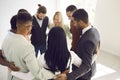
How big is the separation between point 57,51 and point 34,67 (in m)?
0.25

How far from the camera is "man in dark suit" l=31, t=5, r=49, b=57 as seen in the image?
319 centimetres

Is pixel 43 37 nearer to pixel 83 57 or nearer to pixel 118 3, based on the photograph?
pixel 83 57

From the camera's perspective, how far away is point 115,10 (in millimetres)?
4375

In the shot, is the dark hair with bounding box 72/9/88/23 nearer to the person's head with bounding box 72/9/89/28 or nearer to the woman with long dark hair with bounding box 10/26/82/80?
the person's head with bounding box 72/9/89/28

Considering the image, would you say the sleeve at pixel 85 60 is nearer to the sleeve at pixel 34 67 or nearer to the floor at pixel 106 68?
the sleeve at pixel 34 67

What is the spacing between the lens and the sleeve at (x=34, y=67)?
6.05ft

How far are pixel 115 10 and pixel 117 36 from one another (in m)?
0.57

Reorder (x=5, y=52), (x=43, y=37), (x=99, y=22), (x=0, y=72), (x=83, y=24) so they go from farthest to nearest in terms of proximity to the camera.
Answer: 1. (x=99, y=22)
2. (x=0, y=72)
3. (x=43, y=37)
4. (x=83, y=24)
5. (x=5, y=52)

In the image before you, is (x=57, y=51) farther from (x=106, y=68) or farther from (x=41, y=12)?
(x=106, y=68)

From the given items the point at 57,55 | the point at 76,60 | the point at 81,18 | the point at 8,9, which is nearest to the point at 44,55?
the point at 57,55

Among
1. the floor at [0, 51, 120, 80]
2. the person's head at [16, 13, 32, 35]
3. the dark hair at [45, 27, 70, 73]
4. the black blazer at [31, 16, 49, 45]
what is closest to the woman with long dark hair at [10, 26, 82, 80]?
the dark hair at [45, 27, 70, 73]

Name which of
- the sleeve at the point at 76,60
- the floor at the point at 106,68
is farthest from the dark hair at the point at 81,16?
the floor at the point at 106,68

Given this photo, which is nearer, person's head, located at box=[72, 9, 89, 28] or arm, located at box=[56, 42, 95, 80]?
arm, located at box=[56, 42, 95, 80]

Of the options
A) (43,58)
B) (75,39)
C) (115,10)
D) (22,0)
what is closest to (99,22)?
(115,10)
